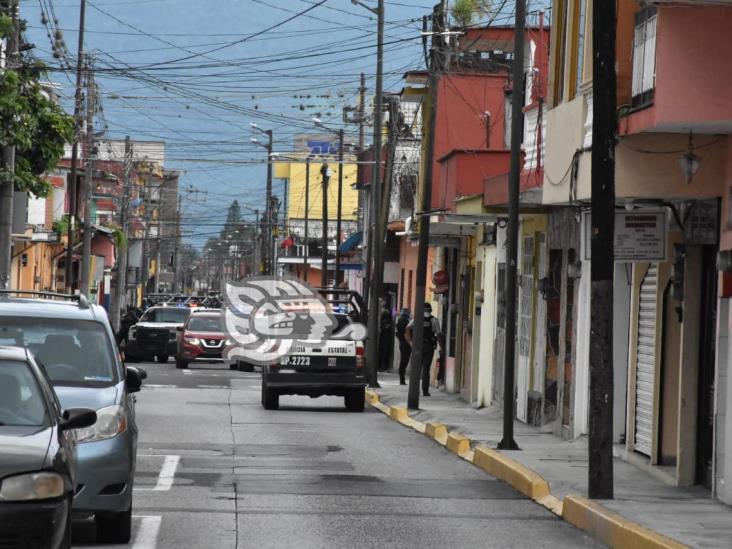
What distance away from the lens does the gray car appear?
11.3 metres

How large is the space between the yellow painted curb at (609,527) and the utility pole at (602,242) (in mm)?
478

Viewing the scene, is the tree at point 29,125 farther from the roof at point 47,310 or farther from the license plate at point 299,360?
the roof at point 47,310

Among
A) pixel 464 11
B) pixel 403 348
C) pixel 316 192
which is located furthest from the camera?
pixel 316 192

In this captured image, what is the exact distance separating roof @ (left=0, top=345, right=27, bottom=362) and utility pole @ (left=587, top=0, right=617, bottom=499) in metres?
6.10

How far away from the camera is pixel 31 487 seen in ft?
29.2

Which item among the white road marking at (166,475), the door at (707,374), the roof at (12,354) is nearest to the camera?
the roof at (12,354)

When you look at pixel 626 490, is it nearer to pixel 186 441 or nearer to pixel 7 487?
pixel 186 441

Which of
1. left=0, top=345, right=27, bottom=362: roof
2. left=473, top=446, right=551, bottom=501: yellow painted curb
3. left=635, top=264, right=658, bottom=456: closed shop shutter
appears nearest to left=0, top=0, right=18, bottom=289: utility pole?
left=473, top=446, right=551, bottom=501: yellow painted curb

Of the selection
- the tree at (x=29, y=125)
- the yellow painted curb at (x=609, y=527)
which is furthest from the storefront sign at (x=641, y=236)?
the tree at (x=29, y=125)

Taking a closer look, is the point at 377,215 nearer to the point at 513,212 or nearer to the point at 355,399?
the point at 355,399

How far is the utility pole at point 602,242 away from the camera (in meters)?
14.4

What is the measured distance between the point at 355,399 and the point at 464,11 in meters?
9.31

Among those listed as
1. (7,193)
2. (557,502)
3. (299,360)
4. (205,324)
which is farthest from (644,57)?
(205,324)

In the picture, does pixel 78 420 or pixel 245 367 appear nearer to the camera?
pixel 78 420
